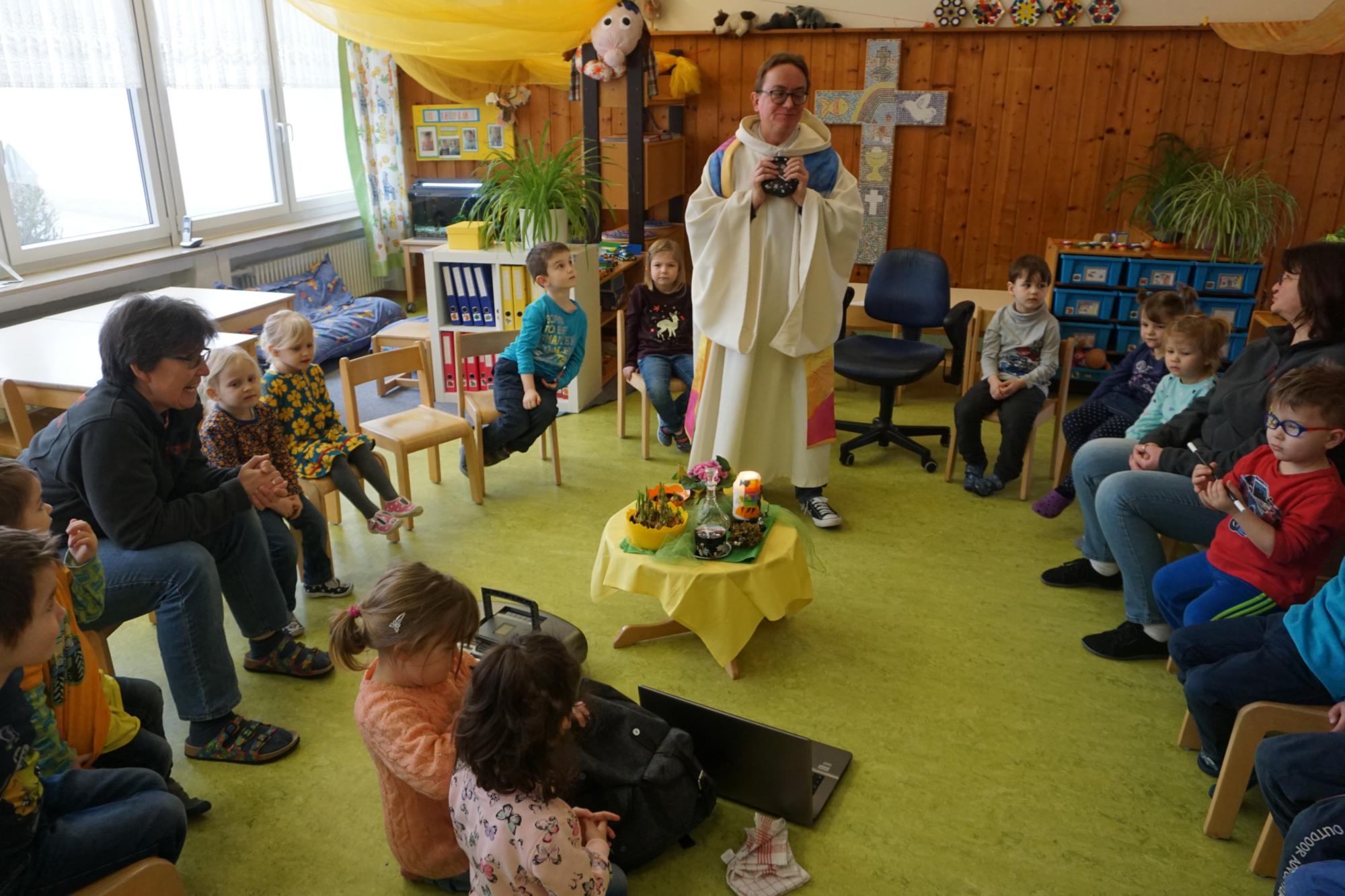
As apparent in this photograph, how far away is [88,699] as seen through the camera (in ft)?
6.15

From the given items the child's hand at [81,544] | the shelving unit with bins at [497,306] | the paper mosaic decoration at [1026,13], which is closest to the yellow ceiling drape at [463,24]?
the shelving unit with bins at [497,306]

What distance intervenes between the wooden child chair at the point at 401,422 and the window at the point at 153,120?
88.1 inches

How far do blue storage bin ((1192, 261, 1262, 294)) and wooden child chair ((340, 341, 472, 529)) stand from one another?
3763 millimetres

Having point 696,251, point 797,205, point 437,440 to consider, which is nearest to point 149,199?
point 437,440

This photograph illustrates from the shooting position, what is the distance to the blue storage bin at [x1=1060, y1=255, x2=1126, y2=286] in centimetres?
501

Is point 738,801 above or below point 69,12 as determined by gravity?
below

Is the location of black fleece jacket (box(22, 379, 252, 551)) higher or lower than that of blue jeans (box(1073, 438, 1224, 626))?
higher

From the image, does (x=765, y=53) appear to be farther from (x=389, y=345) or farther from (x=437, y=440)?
(x=437, y=440)

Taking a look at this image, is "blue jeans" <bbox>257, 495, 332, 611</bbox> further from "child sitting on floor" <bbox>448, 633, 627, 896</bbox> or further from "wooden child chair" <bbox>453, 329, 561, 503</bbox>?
"child sitting on floor" <bbox>448, 633, 627, 896</bbox>

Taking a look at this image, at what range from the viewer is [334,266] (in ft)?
22.2

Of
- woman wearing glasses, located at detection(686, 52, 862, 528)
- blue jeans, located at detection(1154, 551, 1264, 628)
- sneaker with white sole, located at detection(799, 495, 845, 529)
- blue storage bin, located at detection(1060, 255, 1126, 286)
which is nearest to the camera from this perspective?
blue jeans, located at detection(1154, 551, 1264, 628)

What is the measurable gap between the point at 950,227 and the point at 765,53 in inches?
64.5

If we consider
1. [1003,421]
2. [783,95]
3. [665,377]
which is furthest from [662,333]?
[1003,421]

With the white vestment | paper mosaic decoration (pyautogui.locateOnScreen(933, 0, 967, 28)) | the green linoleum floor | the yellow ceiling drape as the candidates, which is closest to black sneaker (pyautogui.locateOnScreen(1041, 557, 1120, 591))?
the green linoleum floor
